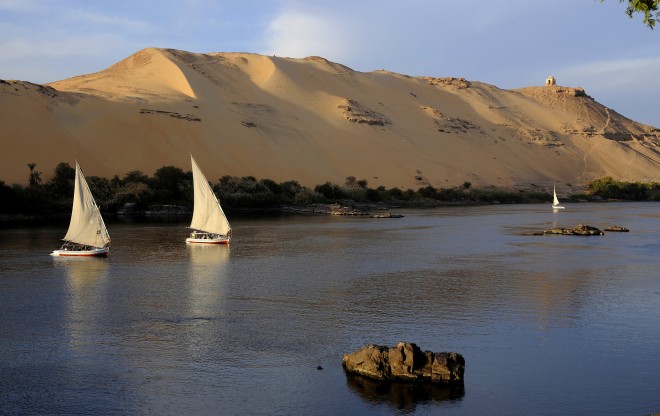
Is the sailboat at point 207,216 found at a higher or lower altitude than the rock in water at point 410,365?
higher

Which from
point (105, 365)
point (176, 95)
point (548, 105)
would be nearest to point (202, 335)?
point (105, 365)

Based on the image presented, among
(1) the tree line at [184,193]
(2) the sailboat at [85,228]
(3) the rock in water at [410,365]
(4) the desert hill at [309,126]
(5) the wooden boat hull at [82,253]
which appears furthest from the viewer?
(4) the desert hill at [309,126]

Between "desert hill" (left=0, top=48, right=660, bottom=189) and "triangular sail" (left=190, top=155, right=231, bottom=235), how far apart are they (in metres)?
27.7

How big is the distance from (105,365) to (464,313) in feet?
30.2

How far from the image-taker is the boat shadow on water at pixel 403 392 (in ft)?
41.6

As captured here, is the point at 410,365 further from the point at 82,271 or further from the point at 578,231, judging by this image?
the point at 578,231

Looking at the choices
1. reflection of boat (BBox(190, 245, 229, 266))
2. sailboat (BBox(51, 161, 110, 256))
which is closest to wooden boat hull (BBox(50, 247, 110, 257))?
sailboat (BBox(51, 161, 110, 256))

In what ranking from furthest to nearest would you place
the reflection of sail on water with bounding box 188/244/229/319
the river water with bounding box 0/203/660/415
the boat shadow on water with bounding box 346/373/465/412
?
1. the reflection of sail on water with bounding box 188/244/229/319
2. the river water with bounding box 0/203/660/415
3. the boat shadow on water with bounding box 346/373/465/412

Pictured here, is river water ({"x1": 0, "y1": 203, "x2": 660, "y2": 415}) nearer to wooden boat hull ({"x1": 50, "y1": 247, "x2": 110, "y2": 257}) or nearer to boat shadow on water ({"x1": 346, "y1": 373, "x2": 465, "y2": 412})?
boat shadow on water ({"x1": 346, "y1": 373, "x2": 465, "y2": 412})

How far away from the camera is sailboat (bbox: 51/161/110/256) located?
30766mm

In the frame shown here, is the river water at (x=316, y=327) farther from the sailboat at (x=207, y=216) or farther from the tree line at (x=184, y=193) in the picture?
the tree line at (x=184, y=193)

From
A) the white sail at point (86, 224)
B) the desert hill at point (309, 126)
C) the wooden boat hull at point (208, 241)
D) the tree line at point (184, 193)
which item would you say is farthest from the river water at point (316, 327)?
the desert hill at point (309, 126)

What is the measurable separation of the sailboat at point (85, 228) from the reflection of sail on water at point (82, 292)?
2.73 ft

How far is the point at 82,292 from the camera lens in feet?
74.7
